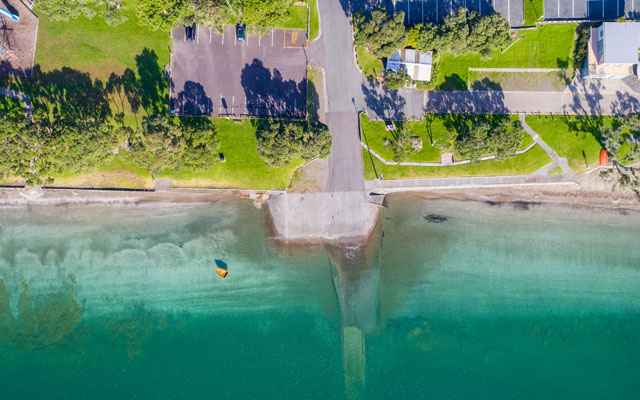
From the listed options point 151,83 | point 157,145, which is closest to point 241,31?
point 151,83

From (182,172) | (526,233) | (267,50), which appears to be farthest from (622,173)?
(182,172)

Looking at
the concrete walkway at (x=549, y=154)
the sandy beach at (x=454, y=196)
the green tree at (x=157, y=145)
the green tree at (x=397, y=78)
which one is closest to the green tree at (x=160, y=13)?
the green tree at (x=157, y=145)

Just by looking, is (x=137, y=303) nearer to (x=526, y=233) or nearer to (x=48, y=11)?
(x=48, y=11)

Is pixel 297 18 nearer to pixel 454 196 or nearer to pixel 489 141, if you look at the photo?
pixel 489 141

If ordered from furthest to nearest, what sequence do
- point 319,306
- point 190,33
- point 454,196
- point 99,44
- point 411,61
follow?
point 319,306 → point 454,196 → point 99,44 → point 190,33 → point 411,61

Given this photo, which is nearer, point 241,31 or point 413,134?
point 241,31

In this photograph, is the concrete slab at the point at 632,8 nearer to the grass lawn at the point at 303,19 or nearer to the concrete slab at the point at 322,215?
the grass lawn at the point at 303,19
